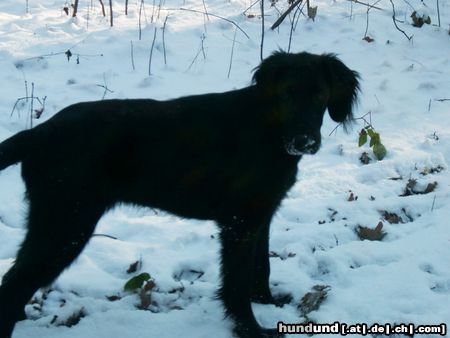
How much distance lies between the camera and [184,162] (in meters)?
3.29

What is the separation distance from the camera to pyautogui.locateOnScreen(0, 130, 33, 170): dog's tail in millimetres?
3082

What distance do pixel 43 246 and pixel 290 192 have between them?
2.28 metres

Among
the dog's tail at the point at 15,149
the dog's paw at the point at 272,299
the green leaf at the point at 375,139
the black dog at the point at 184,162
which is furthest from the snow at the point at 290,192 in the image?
the dog's tail at the point at 15,149

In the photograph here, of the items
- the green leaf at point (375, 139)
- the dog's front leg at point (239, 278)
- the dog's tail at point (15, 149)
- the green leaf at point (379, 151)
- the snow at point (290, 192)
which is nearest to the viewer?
the dog's tail at point (15, 149)

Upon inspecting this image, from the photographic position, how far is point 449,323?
3.34 meters

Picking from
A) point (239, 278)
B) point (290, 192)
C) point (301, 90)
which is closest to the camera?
point (301, 90)

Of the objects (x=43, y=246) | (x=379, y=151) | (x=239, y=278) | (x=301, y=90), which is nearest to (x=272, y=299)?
(x=239, y=278)

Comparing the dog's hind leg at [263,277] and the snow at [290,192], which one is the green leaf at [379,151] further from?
the dog's hind leg at [263,277]

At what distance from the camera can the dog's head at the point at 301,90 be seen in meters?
3.12

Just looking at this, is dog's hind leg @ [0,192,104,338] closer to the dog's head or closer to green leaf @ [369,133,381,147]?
the dog's head

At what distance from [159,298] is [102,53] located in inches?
150

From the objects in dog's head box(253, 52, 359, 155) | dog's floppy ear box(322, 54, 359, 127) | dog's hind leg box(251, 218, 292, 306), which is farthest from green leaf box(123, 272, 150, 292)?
dog's floppy ear box(322, 54, 359, 127)

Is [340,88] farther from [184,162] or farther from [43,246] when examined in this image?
[43,246]

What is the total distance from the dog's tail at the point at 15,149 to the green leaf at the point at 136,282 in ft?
3.14
